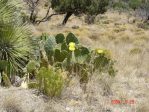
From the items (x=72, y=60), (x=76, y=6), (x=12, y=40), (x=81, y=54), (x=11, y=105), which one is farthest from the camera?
(x=76, y=6)

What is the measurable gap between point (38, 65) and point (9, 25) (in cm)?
91

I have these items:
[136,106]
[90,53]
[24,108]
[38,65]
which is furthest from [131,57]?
[24,108]

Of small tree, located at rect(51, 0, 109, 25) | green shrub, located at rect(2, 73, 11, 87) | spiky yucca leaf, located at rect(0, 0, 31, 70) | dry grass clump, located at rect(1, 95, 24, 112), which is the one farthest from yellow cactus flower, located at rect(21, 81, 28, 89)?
small tree, located at rect(51, 0, 109, 25)

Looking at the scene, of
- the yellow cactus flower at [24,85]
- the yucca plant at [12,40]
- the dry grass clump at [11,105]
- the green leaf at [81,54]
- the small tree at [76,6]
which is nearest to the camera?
the dry grass clump at [11,105]

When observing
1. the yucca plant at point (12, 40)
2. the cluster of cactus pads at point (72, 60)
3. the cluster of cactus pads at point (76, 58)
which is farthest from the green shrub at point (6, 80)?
the cluster of cactus pads at point (76, 58)

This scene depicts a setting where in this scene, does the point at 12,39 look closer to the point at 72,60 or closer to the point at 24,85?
the point at 24,85

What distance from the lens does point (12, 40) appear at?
7.56 meters

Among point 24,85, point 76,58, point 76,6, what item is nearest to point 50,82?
point 24,85

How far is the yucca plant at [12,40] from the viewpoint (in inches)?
294

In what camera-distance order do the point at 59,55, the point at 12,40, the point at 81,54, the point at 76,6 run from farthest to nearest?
the point at 76,6 < the point at 81,54 < the point at 59,55 < the point at 12,40

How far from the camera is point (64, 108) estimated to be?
599 centimetres

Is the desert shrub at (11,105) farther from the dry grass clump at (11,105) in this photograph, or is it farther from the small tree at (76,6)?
the small tree at (76,6)

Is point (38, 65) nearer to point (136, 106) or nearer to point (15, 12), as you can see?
point (15, 12)

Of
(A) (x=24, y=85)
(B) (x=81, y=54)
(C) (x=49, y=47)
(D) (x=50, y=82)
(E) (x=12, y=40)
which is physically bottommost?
(A) (x=24, y=85)
